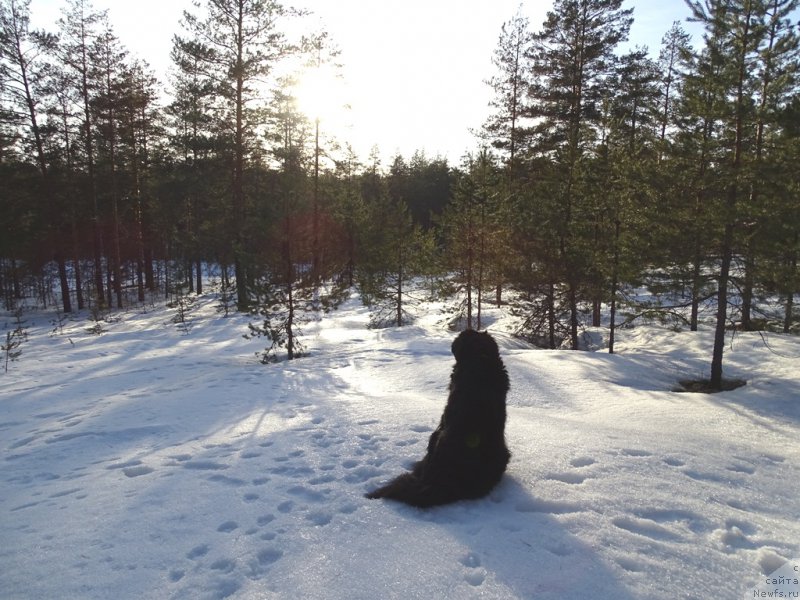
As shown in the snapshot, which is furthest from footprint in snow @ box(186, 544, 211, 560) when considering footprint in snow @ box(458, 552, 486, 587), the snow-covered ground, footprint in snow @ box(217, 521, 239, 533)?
footprint in snow @ box(458, 552, 486, 587)

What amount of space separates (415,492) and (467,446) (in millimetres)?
544

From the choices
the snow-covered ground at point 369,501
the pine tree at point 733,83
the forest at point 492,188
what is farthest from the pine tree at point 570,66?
the snow-covered ground at point 369,501

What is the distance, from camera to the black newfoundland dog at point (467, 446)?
327 cm

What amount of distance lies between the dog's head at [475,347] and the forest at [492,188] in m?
7.50

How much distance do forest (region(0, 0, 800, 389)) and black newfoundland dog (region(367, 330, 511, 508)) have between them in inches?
305

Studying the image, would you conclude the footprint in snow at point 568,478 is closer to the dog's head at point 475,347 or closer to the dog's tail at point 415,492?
the dog's tail at point 415,492

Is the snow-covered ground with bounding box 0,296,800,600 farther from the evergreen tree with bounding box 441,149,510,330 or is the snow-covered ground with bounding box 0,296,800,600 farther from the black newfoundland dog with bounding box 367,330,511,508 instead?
the evergreen tree with bounding box 441,149,510,330

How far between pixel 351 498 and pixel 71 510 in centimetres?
238

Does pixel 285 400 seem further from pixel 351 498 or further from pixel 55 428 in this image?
pixel 351 498

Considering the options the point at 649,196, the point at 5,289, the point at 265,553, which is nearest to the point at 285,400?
the point at 265,553

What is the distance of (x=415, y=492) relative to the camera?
3.29 m

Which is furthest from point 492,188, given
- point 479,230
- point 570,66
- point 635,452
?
point 635,452

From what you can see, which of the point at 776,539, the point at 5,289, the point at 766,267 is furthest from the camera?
the point at 5,289

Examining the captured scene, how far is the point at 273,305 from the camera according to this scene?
35.7 ft
